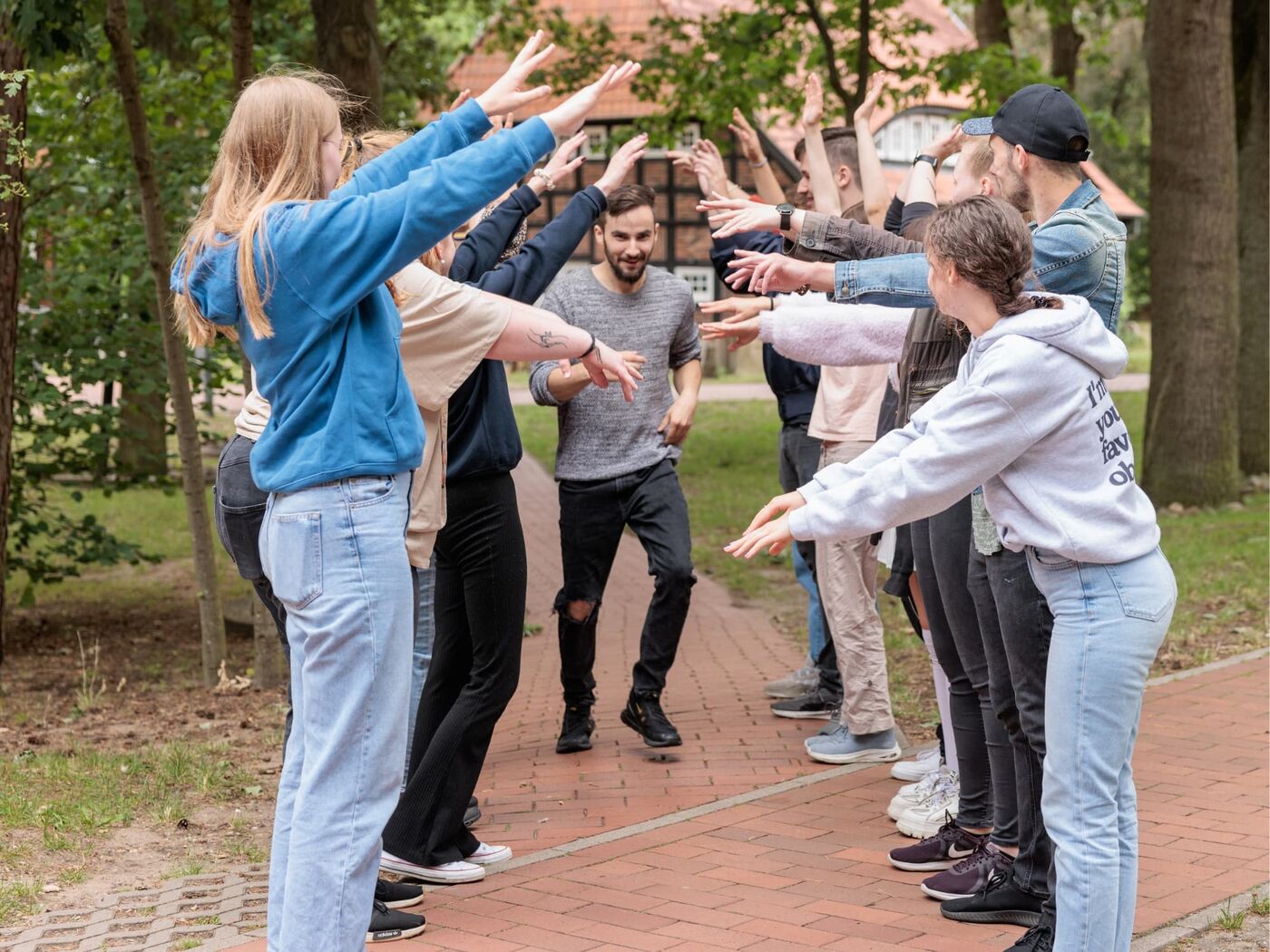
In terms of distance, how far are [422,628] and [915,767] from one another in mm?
2007

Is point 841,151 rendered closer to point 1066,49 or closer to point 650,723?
point 650,723

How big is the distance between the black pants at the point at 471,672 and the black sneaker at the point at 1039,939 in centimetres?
164

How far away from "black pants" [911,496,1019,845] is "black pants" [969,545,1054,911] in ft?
0.54

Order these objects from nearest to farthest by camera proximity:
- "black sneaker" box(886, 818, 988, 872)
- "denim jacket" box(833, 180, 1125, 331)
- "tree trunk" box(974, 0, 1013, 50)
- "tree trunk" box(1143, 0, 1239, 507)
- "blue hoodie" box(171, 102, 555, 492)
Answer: "blue hoodie" box(171, 102, 555, 492) < "denim jacket" box(833, 180, 1125, 331) < "black sneaker" box(886, 818, 988, 872) < "tree trunk" box(1143, 0, 1239, 507) < "tree trunk" box(974, 0, 1013, 50)

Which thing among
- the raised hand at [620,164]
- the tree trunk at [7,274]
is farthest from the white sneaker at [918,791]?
the tree trunk at [7,274]

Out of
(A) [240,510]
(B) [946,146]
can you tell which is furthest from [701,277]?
(A) [240,510]

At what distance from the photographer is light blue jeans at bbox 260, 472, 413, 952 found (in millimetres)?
3100

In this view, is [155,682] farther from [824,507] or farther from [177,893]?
[824,507]

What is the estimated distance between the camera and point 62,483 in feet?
32.7

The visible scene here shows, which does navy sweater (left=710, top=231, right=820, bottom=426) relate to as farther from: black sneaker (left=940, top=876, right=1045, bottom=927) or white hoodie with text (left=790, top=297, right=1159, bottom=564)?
white hoodie with text (left=790, top=297, right=1159, bottom=564)

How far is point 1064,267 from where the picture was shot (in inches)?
149

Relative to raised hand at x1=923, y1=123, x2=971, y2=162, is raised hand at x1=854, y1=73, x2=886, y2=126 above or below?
above

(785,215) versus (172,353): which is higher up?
(785,215)

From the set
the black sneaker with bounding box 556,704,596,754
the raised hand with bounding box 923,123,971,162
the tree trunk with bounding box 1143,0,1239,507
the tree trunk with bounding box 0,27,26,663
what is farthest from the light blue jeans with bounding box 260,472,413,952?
the tree trunk with bounding box 1143,0,1239,507
